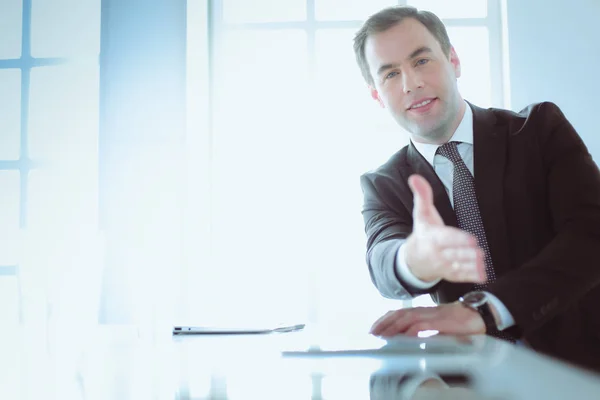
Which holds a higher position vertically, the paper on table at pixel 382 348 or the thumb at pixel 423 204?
the thumb at pixel 423 204

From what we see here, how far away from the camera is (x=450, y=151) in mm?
1691

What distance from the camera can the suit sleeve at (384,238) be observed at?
4.43ft

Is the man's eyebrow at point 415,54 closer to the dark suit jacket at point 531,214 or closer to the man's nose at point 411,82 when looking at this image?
the man's nose at point 411,82

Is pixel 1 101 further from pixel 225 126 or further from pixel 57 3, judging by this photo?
pixel 225 126

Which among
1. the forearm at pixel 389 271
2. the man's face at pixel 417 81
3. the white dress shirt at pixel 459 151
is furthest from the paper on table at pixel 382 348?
the man's face at pixel 417 81

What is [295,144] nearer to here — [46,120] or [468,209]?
[46,120]

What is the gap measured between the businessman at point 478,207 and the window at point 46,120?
1.54 meters

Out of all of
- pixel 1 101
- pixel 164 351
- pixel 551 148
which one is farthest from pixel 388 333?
pixel 1 101

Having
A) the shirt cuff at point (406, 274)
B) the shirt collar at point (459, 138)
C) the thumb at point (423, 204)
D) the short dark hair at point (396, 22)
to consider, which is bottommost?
the shirt cuff at point (406, 274)

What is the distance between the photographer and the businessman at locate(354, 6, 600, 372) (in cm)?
115

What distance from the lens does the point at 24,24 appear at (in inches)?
120

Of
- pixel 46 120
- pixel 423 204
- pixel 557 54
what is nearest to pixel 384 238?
pixel 423 204

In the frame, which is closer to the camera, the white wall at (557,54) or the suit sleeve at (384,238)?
the suit sleeve at (384,238)

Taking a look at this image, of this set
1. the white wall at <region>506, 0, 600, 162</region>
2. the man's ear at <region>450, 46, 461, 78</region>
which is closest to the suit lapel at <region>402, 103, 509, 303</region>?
the man's ear at <region>450, 46, 461, 78</region>
